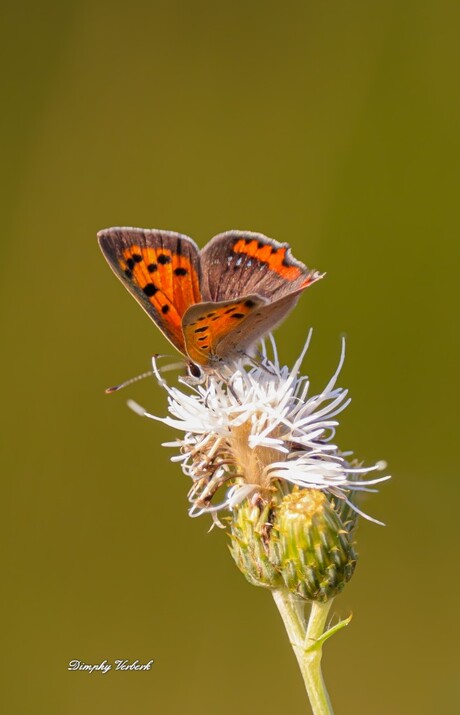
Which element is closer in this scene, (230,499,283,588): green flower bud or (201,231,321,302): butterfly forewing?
(230,499,283,588): green flower bud

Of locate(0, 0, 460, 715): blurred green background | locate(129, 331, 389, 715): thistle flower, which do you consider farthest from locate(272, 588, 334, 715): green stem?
locate(0, 0, 460, 715): blurred green background

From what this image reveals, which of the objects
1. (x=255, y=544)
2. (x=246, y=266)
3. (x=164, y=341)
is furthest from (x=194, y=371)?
(x=164, y=341)

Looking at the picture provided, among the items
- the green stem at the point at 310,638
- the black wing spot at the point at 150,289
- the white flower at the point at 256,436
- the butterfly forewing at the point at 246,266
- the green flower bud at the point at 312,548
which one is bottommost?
the green stem at the point at 310,638

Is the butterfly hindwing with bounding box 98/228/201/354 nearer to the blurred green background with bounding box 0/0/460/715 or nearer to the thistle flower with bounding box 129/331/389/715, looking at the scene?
the thistle flower with bounding box 129/331/389/715

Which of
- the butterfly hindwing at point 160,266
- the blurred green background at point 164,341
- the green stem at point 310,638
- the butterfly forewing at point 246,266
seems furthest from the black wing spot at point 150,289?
the blurred green background at point 164,341

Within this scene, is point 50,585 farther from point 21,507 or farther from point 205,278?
point 205,278

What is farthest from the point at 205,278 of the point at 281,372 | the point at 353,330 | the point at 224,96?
the point at 224,96

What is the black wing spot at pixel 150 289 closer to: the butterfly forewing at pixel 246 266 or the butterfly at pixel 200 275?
the butterfly at pixel 200 275
